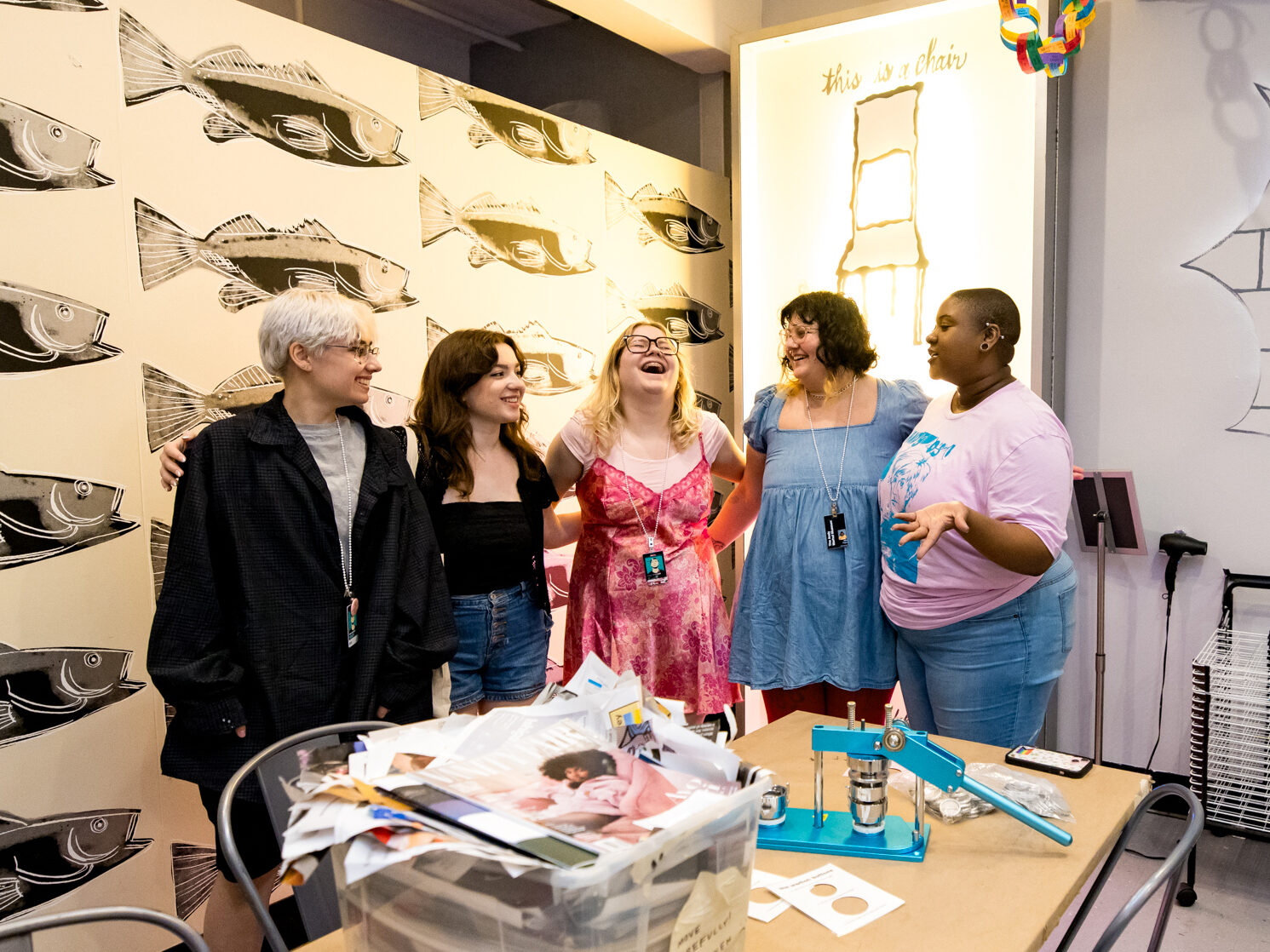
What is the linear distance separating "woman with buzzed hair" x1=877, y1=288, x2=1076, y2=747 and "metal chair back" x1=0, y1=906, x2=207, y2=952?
5.17 feet

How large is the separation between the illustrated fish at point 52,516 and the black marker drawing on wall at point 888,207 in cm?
275

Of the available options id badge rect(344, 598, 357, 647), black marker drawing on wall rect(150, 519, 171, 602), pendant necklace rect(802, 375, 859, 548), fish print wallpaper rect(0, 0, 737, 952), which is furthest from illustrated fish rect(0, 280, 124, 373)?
pendant necklace rect(802, 375, 859, 548)

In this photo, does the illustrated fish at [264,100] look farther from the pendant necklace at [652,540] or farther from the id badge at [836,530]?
the id badge at [836,530]

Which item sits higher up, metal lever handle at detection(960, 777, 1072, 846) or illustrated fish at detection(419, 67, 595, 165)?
illustrated fish at detection(419, 67, 595, 165)

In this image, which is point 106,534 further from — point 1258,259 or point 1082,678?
point 1258,259

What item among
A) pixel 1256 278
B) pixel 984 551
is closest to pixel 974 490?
pixel 984 551

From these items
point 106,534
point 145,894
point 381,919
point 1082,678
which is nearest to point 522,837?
point 381,919

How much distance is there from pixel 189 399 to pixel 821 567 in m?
1.68

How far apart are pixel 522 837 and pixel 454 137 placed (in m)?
2.81

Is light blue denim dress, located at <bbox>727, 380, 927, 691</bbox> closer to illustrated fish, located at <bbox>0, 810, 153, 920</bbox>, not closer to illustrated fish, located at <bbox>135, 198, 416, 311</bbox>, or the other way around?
illustrated fish, located at <bbox>135, 198, 416, 311</bbox>

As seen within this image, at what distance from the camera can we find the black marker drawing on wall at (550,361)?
138 inches

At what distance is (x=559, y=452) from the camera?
274cm

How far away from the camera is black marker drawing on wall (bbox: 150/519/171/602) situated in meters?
2.33

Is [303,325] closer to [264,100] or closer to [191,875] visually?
[264,100]
